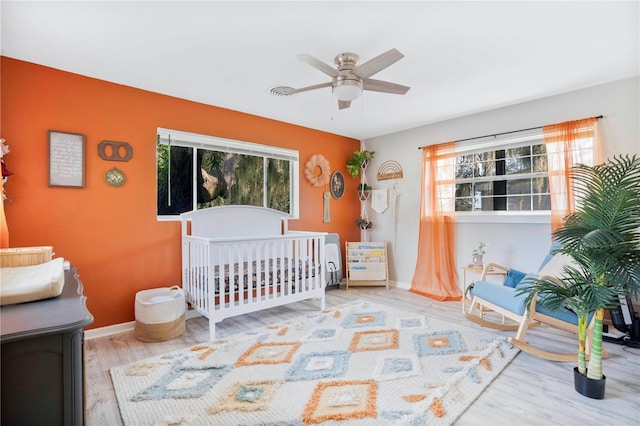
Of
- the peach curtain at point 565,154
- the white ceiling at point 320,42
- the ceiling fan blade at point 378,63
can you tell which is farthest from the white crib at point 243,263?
the peach curtain at point 565,154

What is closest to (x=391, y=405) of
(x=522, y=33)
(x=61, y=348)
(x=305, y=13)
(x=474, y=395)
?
(x=474, y=395)

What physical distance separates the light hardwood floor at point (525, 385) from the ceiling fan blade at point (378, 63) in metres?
2.09

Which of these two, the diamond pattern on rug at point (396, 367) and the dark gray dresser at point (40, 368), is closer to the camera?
the dark gray dresser at point (40, 368)

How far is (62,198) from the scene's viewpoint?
8.49ft

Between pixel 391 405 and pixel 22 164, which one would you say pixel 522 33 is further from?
pixel 22 164

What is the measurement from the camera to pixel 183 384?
198 cm

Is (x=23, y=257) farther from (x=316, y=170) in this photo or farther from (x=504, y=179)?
(x=504, y=179)

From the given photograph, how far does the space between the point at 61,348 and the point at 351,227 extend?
4339 mm

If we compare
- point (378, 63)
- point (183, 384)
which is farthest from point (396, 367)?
point (378, 63)

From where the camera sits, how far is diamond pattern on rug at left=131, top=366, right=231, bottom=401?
186cm

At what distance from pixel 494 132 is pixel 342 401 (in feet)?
11.0

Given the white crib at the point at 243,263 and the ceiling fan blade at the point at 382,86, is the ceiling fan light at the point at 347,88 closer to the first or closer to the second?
the ceiling fan blade at the point at 382,86

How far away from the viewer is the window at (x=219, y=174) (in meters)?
3.26

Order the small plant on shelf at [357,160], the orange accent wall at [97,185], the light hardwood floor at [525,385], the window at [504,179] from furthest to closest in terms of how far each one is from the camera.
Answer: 1. the small plant on shelf at [357,160]
2. the window at [504,179]
3. the orange accent wall at [97,185]
4. the light hardwood floor at [525,385]
